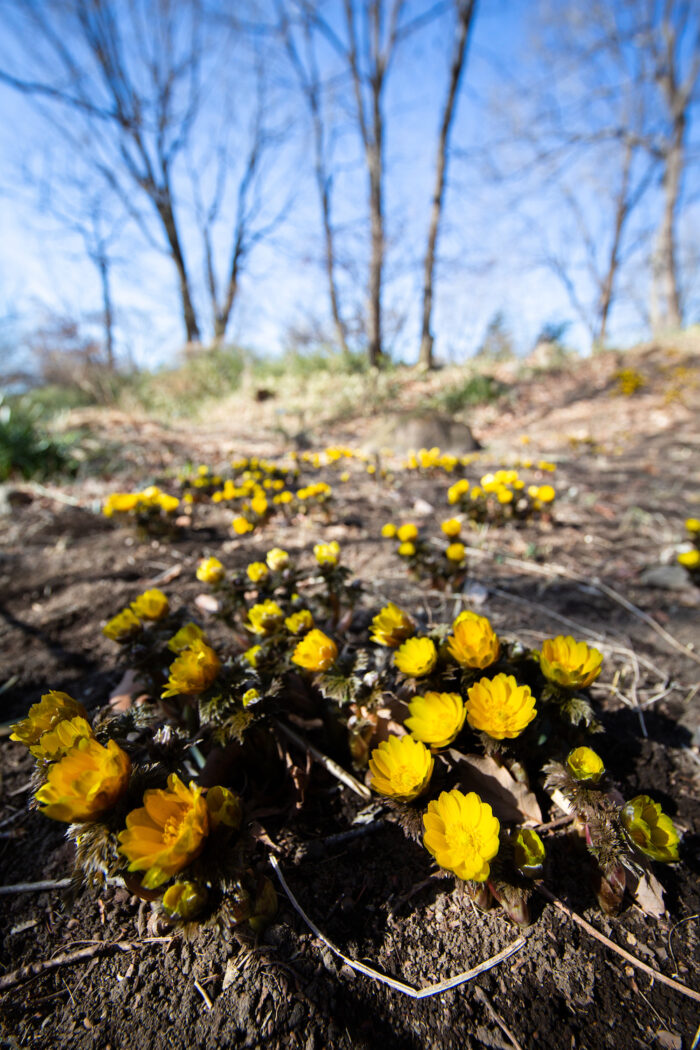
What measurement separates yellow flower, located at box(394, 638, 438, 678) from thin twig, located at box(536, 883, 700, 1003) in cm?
47

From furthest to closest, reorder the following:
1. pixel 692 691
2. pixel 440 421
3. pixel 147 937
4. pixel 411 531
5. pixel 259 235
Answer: pixel 259 235, pixel 440 421, pixel 411 531, pixel 692 691, pixel 147 937

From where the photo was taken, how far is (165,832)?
82 centimetres

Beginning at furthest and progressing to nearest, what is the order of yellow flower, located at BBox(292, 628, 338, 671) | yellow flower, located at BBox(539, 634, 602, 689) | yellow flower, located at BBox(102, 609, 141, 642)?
yellow flower, located at BBox(102, 609, 141, 642)
yellow flower, located at BBox(292, 628, 338, 671)
yellow flower, located at BBox(539, 634, 602, 689)

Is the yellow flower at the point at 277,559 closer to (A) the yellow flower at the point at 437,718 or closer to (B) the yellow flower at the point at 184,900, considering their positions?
(A) the yellow flower at the point at 437,718

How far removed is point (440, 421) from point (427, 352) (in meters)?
6.02

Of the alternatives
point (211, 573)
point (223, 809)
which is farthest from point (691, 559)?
point (223, 809)

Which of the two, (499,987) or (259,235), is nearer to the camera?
(499,987)

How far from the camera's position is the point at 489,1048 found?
75cm

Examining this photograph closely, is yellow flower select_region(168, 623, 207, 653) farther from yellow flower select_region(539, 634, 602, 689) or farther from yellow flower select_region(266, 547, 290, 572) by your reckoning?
yellow flower select_region(539, 634, 602, 689)

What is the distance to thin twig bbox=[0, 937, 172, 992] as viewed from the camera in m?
0.87

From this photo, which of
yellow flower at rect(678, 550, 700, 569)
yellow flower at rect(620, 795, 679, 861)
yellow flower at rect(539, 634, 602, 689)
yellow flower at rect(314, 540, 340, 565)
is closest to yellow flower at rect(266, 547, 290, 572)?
yellow flower at rect(314, 540, 340, 565)

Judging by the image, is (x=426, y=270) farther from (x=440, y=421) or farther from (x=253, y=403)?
(x=440, y=421)

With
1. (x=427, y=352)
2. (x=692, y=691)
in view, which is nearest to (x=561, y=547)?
(x=692, y=691)

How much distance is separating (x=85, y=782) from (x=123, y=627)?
20.4 inches
